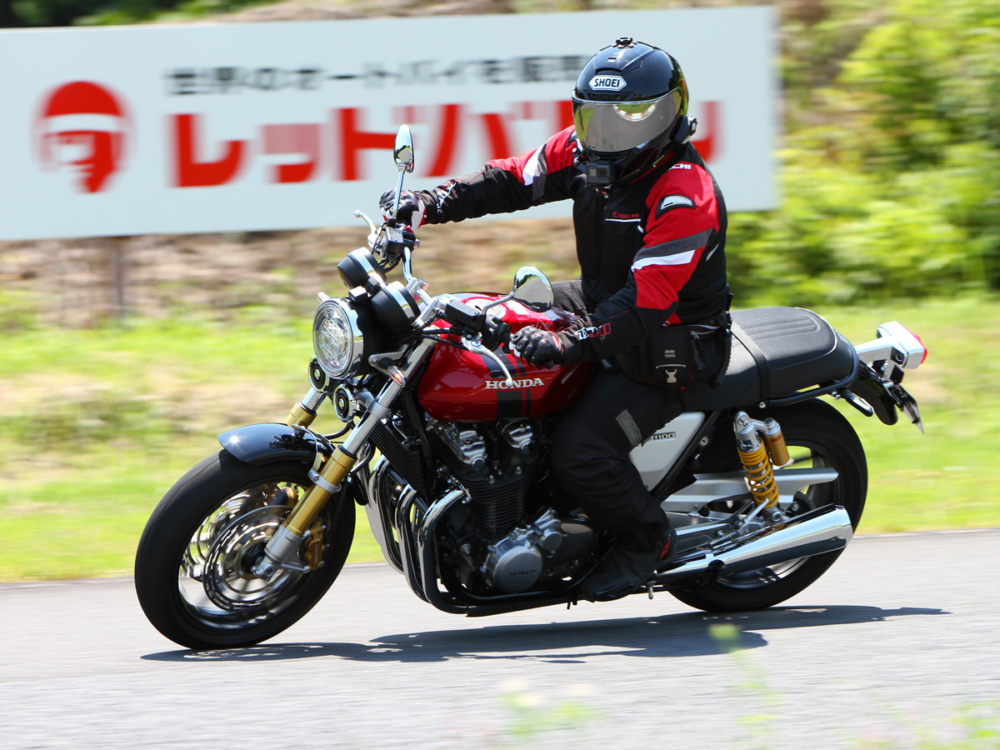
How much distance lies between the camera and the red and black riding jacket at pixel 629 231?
13.8 ft

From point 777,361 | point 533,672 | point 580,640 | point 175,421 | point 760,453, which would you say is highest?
point 777,361

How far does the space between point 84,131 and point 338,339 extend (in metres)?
5.22

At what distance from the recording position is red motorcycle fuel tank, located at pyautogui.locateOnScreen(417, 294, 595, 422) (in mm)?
4258

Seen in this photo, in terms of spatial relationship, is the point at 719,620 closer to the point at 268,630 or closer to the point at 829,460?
the point at 829,460

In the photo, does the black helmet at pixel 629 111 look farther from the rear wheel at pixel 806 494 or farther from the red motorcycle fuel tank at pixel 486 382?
the rear wheel at pixel 806 494

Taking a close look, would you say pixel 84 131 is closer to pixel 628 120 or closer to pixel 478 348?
pixel 628 120

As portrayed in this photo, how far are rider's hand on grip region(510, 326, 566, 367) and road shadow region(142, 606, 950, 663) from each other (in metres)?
1.03

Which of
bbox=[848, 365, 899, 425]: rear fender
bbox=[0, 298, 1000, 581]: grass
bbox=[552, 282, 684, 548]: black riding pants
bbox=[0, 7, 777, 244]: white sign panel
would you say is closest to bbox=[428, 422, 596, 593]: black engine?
bbox=[552, 282, 684, 548]: black riding pants

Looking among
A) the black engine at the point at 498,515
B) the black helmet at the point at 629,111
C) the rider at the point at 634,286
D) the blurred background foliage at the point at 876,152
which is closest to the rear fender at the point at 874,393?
the rider at the point at 634,286

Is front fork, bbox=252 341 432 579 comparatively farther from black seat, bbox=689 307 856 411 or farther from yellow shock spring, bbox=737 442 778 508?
yellow shock spring, bbox=737 442 778 508

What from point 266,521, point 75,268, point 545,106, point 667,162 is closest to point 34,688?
point 266,521

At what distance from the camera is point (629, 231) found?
4395 mm

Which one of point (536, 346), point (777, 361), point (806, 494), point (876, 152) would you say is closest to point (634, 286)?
point (536, 346)

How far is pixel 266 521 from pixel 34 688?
87 centimetres
